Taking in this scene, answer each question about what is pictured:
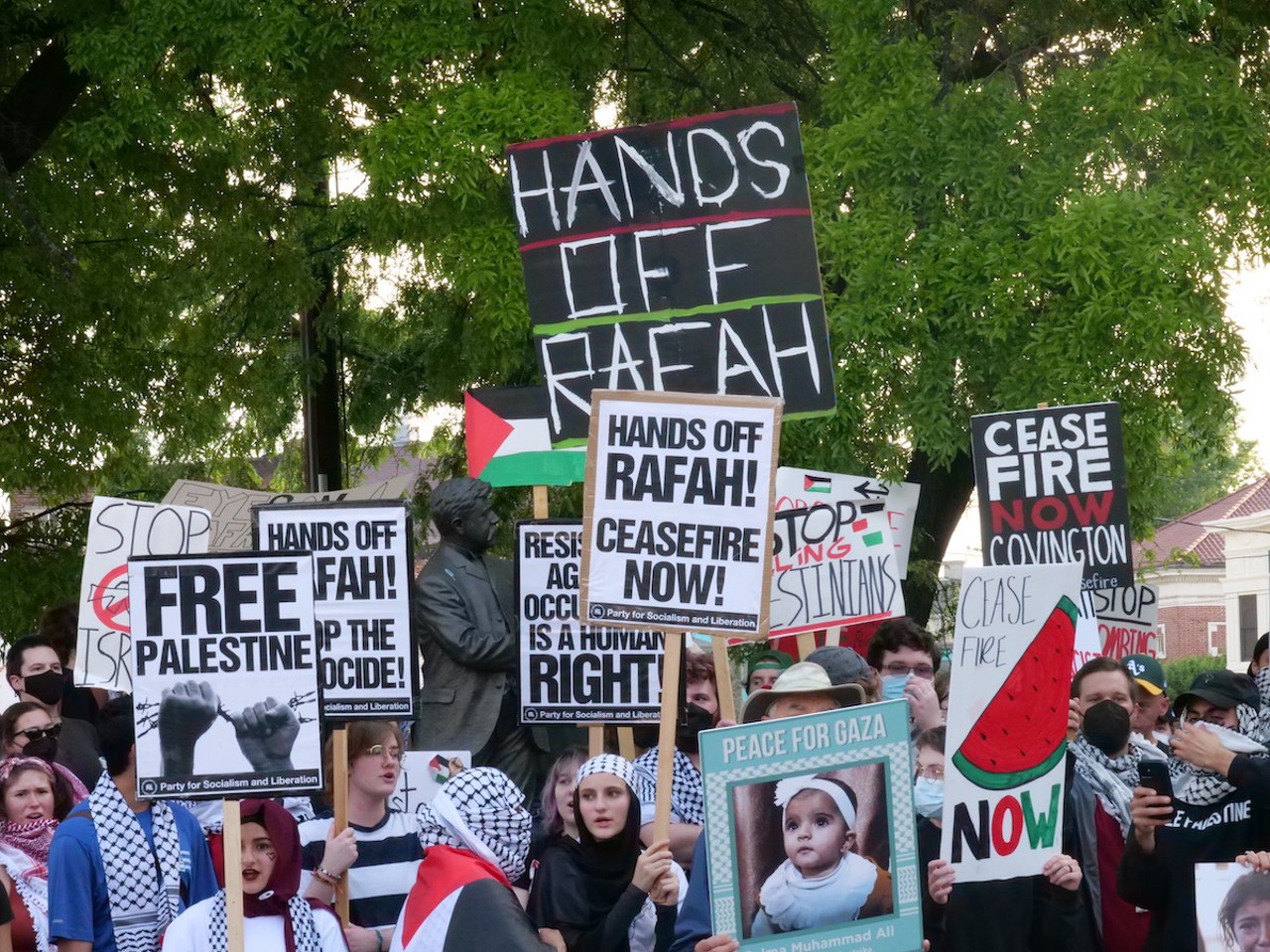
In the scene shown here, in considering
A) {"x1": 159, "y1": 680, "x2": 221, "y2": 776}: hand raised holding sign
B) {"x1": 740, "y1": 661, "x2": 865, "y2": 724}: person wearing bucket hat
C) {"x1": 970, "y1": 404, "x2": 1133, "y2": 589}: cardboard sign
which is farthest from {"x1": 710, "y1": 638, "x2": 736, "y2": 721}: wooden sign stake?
{"x1": 970, "y1": 404, "x2": 1133, "y2": 589}: cardboard sign

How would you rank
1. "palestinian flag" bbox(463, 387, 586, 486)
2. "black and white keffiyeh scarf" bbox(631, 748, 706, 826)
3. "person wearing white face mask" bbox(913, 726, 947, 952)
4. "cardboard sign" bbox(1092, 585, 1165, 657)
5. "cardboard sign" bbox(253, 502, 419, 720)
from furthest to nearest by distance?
"cardboard sign" bbox(1092, 585, 1165, 657) < "palestinian flag" bbox(463, 387, 586, 486) < "cardboard sign" bbox(253, 502, 419, 720) < "black and white keffiyeh scarf" bbox(631, 748, 706, 826) < "person wearing white face mask" bbox(913, 726, 947, 952)

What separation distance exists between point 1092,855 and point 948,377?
6.34 meters

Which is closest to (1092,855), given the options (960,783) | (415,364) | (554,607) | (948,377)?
(960,783)

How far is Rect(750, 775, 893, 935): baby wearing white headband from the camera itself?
16.9 feet

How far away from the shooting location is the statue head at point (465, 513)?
838 centimetres

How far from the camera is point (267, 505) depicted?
→ 7660 millimetres

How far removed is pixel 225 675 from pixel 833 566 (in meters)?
4.03

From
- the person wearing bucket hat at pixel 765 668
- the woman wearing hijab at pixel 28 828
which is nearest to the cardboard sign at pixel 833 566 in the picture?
the person wearing bucket hat at pixel 765 668

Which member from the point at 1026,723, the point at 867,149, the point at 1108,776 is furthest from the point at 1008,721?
the point at 867,149

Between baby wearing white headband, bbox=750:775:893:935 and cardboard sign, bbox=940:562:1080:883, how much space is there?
0.88 meters

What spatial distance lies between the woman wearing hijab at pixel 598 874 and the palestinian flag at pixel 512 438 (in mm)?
3510

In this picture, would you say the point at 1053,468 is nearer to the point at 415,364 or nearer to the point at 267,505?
the point at 267,505

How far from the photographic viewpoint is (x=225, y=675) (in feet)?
19.6

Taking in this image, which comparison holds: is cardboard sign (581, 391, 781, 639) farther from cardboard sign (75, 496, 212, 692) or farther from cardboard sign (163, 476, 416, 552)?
cardboard sign (163, 476, 416, 552)
